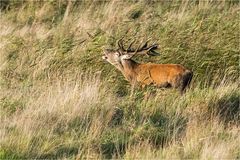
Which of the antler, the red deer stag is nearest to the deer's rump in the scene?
the red deer stag

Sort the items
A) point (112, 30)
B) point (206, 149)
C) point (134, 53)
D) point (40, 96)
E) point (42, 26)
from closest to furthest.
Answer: point (206, 149) < point (40, 96) < point (134, 53) < point (112, 30) < point (42, 26)

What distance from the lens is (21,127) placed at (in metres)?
7.41

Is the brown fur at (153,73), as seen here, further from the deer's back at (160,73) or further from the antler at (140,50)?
the antler at (140,50)

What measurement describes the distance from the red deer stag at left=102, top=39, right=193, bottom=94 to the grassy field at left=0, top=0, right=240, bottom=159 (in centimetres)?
17

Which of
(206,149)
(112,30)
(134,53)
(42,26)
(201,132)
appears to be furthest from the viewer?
(42,26)

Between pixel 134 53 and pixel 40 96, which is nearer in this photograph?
pixel 40 96

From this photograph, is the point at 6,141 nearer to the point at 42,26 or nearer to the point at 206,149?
the point at 206,149

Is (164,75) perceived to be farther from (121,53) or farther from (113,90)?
(121,53)

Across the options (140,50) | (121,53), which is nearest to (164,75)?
(140,50)

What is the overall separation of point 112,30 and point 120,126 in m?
3.36

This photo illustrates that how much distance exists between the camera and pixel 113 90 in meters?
9.22

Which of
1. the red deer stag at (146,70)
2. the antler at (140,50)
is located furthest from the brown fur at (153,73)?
the antler at (140,50)

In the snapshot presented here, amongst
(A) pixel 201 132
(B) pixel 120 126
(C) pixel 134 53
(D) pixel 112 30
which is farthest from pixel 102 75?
(A) pixel 201 132

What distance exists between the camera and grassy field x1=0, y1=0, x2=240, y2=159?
7.09 m
